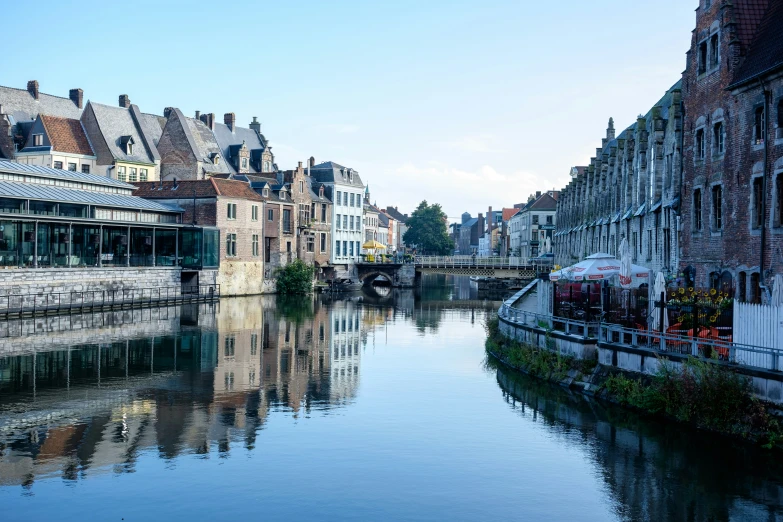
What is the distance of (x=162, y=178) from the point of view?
3071 inches

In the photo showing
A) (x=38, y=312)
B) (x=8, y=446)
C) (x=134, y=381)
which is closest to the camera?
(x=8, y=446)

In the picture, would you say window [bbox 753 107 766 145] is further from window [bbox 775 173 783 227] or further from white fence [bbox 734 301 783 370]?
white fence [bbox 734 301 783 370]

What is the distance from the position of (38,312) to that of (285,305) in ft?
61.0

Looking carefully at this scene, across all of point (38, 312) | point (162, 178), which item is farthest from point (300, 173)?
point (38, 312)

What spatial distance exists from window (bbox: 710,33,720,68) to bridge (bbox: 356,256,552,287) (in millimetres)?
42342

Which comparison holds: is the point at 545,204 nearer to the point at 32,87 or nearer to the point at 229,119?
the point at 229,119

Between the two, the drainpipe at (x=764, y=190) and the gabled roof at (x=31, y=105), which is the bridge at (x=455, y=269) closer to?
the gabled roof at (x=31, y=105)

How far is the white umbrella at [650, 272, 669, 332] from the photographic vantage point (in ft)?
74.1

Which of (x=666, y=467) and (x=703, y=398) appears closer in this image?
(x=666, y=467)

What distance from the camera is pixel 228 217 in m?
63.8

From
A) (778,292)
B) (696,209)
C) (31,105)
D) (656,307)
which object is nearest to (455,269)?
(31,105)

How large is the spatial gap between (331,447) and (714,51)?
2088 cm

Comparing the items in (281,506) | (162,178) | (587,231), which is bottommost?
(281,506)

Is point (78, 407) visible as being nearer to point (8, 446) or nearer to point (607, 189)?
point (8, 446)
